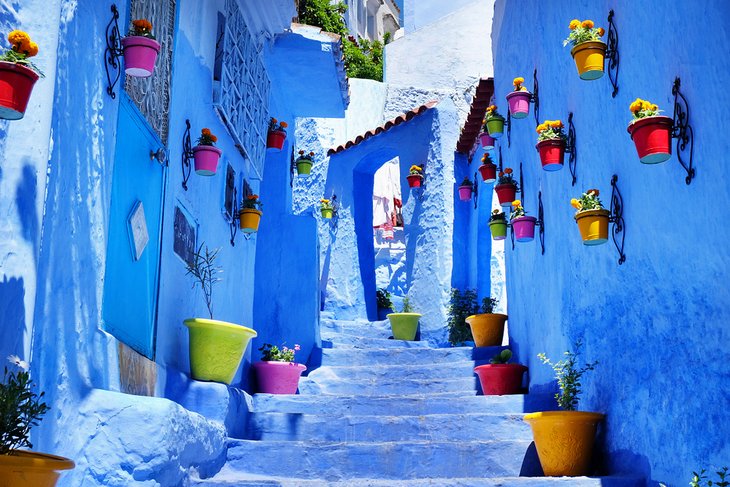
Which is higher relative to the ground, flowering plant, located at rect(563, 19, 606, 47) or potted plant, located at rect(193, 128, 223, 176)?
flowering plant, located at rect(563, 19, 606, 47)

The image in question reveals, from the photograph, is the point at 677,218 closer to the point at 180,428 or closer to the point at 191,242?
the point at 180,428

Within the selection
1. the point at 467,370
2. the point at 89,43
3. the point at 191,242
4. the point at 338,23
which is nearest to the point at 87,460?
the point at 89,43

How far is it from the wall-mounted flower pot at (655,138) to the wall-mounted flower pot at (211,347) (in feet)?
10.9

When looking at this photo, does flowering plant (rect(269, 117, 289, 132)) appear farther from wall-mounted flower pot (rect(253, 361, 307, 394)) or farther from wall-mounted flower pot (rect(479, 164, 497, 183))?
wall-mounted flower pot (rect(253, 361, 307, 394))

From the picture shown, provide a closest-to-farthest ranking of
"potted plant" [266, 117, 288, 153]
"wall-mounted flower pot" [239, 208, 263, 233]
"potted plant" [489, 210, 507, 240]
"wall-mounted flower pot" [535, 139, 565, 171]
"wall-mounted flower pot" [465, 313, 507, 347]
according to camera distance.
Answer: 1. "wall-mounted flower pot" [535, 139, 565, 171]
2. "wall-mounted flower pot" [239, 208, 263, 233]
3. "potted plant" [489, 210, 507, 240]
4. "wall-mounted flower pot" [465, 313, 507, 347]
5. "potted plant" [266, 117, 288, 153]

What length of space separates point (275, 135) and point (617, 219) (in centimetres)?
548

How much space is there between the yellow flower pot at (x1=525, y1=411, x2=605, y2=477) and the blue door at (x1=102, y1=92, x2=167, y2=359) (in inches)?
110

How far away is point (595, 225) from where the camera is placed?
19.5 ft

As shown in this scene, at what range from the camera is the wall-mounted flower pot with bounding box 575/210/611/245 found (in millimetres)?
5934

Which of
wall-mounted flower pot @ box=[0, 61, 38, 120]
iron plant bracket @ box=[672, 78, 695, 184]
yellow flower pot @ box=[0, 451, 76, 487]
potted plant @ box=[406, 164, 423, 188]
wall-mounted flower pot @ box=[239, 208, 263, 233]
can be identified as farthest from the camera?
potted plant @ box=[406, 164, 423, 188]

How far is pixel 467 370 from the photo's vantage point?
31.7 feet

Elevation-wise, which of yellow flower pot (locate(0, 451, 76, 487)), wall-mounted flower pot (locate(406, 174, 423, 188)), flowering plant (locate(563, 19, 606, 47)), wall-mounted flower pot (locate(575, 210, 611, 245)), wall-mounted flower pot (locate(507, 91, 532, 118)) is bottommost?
yellow flower pot (locate(0, 451, 76, 487))

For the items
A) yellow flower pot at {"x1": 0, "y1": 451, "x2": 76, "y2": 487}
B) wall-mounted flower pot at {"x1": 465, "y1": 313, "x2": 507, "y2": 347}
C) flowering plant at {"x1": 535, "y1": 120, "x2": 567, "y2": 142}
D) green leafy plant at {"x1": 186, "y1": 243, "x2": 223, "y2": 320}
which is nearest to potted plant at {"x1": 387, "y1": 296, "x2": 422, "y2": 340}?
wall-mounted flower pot at {"x1": 465, "y1": 313, "x2": 507, "y2": 347}

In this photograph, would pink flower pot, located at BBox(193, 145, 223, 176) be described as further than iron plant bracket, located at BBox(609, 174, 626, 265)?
Yes
